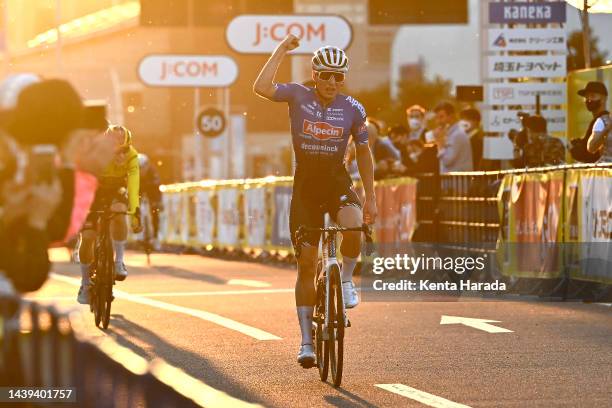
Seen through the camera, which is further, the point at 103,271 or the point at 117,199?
the point at 117,199

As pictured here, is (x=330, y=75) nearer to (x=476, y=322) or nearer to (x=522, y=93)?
(x=476, y=322)

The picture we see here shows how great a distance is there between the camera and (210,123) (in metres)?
39.9

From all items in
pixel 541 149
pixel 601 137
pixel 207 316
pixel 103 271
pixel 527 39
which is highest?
pixel 527 39

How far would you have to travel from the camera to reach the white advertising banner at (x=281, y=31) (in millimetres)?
34938

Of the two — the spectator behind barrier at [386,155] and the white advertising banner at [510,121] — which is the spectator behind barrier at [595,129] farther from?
the white advertising banner at [510,121]

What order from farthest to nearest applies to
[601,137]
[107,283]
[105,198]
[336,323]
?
1. [601,137]
2. [105,198]
3. [107,283]
4. [336,323]

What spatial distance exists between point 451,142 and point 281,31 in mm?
16315

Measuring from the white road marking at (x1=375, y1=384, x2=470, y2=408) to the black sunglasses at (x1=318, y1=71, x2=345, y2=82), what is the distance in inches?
70.1

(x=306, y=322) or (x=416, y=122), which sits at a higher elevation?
(x=416, y=122)

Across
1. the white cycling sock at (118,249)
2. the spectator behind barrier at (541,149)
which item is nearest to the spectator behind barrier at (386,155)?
the spectator behind barrier at (541,149)

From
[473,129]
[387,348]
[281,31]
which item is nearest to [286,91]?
[387,348]

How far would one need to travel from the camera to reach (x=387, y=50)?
12925 cm

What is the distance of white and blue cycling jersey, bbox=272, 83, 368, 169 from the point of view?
31.2 ft

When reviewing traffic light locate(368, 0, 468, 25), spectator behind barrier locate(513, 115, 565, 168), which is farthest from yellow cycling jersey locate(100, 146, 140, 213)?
traffic light locate(368, 0, 468, 25)
